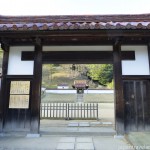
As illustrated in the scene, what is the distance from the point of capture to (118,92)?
→ 6680 mm

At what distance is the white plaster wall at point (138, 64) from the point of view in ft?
22.4

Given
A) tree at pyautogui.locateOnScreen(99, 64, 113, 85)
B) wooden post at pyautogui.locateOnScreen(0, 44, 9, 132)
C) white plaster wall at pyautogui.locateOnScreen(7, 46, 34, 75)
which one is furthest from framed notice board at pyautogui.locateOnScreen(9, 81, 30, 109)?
tree at pyautogui.locateOnScreen(99, 64, 113, 85)

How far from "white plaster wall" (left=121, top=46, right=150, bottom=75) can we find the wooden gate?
1.10ft

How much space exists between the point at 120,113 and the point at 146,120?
3.30 feet

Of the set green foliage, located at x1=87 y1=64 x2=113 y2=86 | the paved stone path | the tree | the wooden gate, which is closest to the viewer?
the paved stone path

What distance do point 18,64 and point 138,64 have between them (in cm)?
454

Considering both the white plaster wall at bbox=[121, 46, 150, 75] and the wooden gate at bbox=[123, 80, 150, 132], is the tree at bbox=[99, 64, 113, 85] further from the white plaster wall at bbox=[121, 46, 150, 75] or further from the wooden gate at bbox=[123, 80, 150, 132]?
the wooden gate at bbox=[123, 80, 150, 132]

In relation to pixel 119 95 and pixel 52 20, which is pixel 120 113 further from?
pixel 52 20

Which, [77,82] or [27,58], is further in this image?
[77,82]

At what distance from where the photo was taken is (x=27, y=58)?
7055 mm

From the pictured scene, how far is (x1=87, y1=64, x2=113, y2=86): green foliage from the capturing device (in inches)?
1653

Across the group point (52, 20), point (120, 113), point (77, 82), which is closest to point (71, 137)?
point (120, 113)

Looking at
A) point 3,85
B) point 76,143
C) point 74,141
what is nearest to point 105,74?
point 3,85

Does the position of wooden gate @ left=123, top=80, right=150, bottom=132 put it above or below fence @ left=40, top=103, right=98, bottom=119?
above
